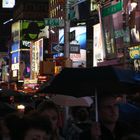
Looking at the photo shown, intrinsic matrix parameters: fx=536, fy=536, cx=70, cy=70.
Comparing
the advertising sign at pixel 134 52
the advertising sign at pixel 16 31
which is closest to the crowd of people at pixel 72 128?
the advertising sign at pixel 134 52

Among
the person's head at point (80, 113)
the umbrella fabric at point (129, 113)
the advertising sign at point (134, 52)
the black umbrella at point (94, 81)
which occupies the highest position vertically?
the advertising sign at point (134, 52)

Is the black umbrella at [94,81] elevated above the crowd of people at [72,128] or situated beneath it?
elevated above

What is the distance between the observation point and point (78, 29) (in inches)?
2689

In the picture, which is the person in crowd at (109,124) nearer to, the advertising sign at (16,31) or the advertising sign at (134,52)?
the advertising sign at (134,52)

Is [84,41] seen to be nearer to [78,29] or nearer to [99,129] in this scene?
[78,29]

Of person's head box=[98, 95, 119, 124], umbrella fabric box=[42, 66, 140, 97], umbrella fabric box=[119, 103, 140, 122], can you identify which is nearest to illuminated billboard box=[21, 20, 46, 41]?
umbrella fabric box=[119, 103, 140, 122]

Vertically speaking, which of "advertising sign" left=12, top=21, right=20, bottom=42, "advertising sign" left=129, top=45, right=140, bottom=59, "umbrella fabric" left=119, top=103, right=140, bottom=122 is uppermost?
"advertising sign" left=12, top=21, right=20, bottom=42

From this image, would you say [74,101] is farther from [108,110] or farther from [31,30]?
[31,30]

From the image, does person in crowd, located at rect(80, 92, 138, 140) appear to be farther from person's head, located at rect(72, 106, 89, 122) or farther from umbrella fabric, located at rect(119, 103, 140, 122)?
person's head, located at rect(72, 106, 89, 122)

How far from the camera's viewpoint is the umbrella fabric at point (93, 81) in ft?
18.4

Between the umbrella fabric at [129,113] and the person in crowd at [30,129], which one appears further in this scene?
the umbrella fabric at [129,113]

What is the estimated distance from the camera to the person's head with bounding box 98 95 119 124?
18.0ft

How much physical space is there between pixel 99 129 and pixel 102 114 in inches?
10.7

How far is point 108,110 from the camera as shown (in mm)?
5508
